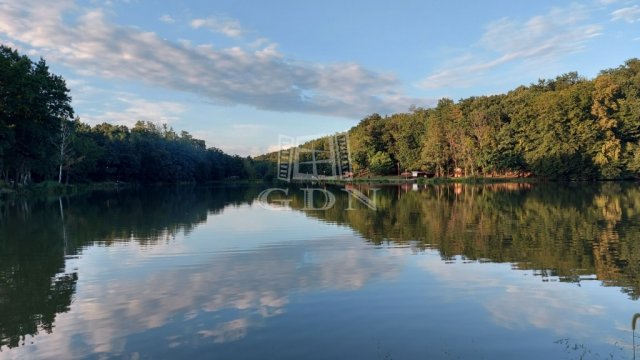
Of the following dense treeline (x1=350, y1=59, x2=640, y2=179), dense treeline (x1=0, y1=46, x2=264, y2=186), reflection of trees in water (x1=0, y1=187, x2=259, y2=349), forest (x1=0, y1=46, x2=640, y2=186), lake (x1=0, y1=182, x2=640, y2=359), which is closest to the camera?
lake (x1=0, y1=182, x2=640, y2=359)

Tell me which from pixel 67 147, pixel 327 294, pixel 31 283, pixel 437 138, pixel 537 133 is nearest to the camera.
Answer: pixel 327 294

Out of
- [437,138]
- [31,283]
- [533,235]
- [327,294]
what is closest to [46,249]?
[31,283]

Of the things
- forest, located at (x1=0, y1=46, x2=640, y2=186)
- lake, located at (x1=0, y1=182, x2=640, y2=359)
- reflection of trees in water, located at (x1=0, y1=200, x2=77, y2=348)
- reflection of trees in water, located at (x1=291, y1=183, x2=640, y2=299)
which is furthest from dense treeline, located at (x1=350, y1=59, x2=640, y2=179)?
reflection of trees in water, located at (x1=0, y1=200, x2=77, y2=348)

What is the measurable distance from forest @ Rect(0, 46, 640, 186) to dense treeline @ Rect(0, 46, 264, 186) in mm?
134

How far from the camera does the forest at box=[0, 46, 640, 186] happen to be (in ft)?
141

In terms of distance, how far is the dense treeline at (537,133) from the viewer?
6556cm

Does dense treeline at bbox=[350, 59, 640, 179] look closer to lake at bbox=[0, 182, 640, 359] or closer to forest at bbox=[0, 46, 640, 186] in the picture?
forest at bbox=[0, 46, 640, 186]

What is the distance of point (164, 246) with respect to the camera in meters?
14.8

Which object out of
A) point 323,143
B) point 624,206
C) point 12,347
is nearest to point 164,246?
point 12,347

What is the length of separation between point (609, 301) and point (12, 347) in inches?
360

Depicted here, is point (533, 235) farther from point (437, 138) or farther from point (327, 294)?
point (437, 138)

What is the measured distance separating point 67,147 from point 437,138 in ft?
208

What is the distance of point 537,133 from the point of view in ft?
244

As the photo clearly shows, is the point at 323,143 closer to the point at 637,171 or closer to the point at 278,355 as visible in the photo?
the point at 637,171
